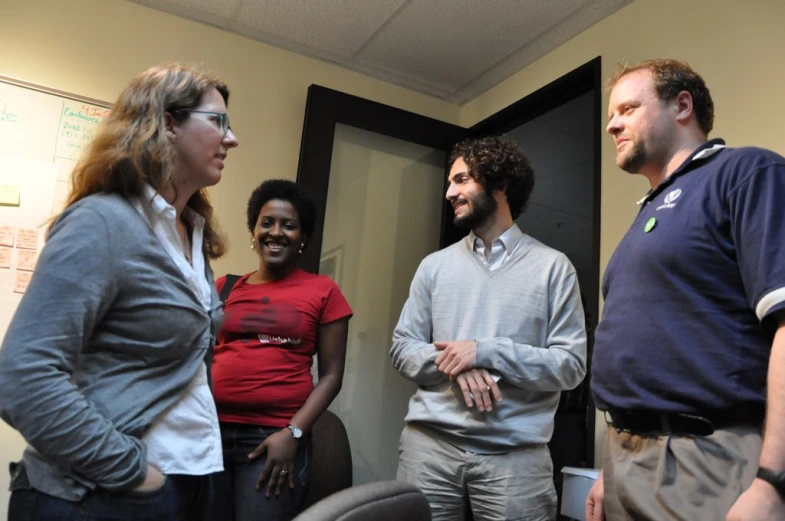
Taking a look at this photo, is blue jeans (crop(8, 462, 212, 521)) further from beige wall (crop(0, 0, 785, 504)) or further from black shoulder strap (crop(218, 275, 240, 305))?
beige wall (crop(0, 0, 785, 504))

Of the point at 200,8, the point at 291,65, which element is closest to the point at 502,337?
the point at 291,65

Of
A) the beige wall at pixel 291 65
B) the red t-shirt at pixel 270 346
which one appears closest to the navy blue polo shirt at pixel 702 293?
the red t-shirt at pixel 270 346

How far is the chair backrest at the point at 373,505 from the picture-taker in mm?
541

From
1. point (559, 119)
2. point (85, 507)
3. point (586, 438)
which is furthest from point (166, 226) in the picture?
point (559, 119)

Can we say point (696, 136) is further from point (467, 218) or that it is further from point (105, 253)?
point (105, 253)

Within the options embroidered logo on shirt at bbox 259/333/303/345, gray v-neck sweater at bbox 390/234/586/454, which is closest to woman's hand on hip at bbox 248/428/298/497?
embroidered logo on shirt at bbox 259/333/303/345

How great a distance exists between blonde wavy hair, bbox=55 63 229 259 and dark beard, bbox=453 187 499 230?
3.44 feet

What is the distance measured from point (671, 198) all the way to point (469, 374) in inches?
27.5

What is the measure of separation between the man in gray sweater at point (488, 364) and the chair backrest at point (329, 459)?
27.6 inches

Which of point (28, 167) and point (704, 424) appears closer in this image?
point (704, 424)

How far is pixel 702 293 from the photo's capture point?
1087 millimetres

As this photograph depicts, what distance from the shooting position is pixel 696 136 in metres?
1.35

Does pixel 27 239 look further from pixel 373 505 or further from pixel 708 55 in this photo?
pixel 708 55

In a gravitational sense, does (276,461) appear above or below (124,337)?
below
